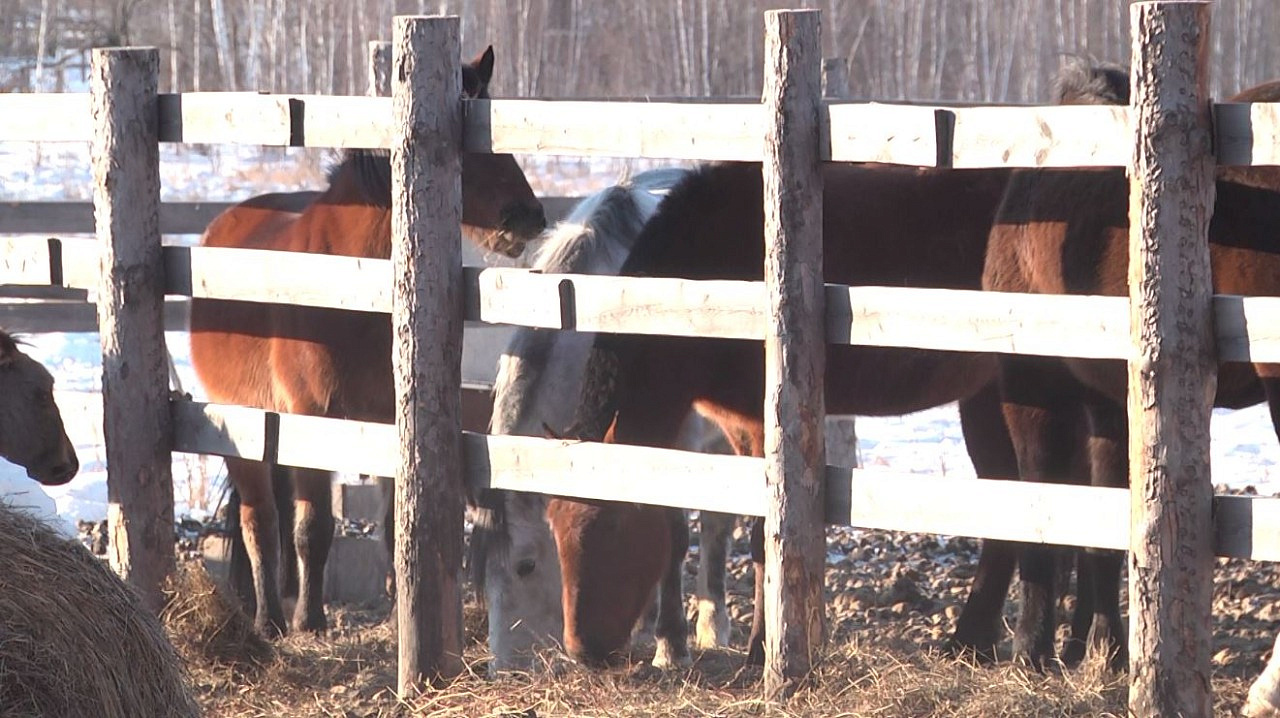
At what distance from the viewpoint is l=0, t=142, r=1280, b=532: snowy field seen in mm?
8023

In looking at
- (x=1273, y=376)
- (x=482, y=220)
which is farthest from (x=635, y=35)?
(x=1273, y=376)

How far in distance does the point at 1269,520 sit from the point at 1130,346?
0.51m

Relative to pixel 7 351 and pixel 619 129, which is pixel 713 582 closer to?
pixel 619 129

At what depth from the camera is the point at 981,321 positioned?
147 inches

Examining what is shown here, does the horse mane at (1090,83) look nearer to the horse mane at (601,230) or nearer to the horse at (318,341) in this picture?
the horse mane at (601,230)

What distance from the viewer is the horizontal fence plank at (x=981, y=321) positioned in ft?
11.8

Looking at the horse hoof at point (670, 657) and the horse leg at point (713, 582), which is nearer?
the horse hoof at point (670, 657)

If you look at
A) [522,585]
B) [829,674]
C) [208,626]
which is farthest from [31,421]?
[829,674]

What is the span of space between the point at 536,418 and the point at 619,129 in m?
1.31

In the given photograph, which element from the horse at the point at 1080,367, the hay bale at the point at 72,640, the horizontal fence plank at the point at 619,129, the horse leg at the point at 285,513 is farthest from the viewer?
the horse leg at the point at 285,513

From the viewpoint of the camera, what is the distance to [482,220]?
550 centimetres

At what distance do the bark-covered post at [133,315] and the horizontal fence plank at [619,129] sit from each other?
130 cm

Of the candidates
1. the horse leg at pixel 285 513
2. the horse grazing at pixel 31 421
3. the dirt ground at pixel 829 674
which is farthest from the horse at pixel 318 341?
the horse grazing at pixel 31 421

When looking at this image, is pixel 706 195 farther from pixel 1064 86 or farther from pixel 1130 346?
pixel 1130 346
